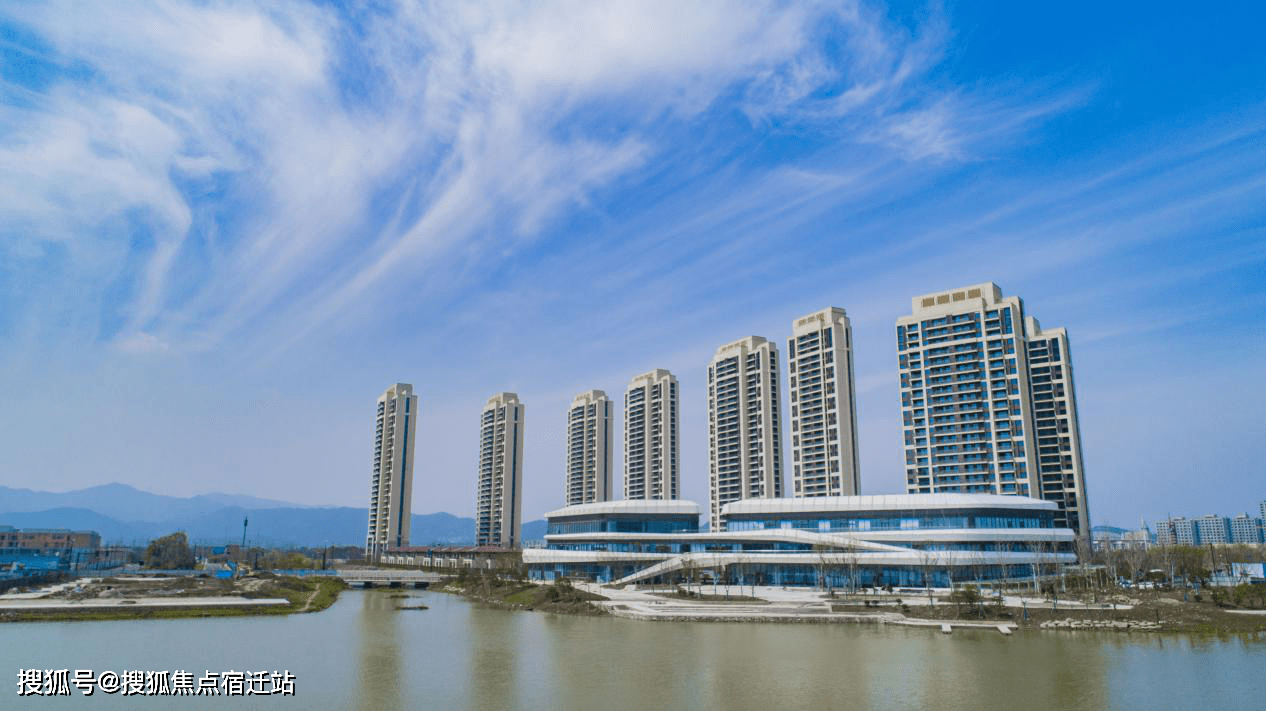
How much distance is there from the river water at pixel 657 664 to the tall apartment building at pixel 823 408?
4583 cm

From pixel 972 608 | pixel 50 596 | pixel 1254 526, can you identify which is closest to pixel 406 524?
pixel 50 596

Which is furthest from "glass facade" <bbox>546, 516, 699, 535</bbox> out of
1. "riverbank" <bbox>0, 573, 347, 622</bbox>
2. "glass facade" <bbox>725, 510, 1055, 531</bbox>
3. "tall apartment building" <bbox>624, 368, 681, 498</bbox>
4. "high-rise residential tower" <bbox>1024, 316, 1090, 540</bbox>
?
"high-rise residential tower" <bbox>1024, 316, 1090, 540</bbox>

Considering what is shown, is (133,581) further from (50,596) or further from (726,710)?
(726,710)

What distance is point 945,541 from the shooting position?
6194 cm

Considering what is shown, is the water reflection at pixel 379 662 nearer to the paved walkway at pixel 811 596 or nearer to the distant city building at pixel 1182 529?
the paved walkway at pixel 811 596

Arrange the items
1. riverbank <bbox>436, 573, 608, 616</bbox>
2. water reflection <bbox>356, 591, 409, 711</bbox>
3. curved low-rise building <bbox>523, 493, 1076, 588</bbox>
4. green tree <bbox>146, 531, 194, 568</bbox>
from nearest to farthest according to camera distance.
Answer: water reflection <bbox>356, 591, 409, 711</bbox>
riverbank <bbox>436, 573, 608, 616</bbox>
curved low-rise building <bbox>523, 493, 1076, 588</bbox>
green tree <bbox>146, 531, 194, 568</bbox>

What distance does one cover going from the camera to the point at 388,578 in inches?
3588

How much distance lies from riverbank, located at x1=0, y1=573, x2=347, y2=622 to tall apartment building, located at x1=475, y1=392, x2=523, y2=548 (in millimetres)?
59973

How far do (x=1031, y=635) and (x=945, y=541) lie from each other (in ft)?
75.6

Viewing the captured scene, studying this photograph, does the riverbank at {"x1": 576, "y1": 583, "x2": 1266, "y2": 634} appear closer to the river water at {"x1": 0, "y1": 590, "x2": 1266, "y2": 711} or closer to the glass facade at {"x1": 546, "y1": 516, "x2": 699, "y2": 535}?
the river water at {"x1": 0, "y1": 590, "x2": 1266, "y2": 711}

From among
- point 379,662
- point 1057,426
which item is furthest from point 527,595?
point 1057,426

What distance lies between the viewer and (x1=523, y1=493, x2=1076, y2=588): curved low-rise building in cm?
6138

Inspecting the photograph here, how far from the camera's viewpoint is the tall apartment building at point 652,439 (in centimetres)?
11269

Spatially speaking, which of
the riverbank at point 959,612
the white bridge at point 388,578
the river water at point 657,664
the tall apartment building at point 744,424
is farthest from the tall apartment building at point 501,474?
the river water at point 657,664
